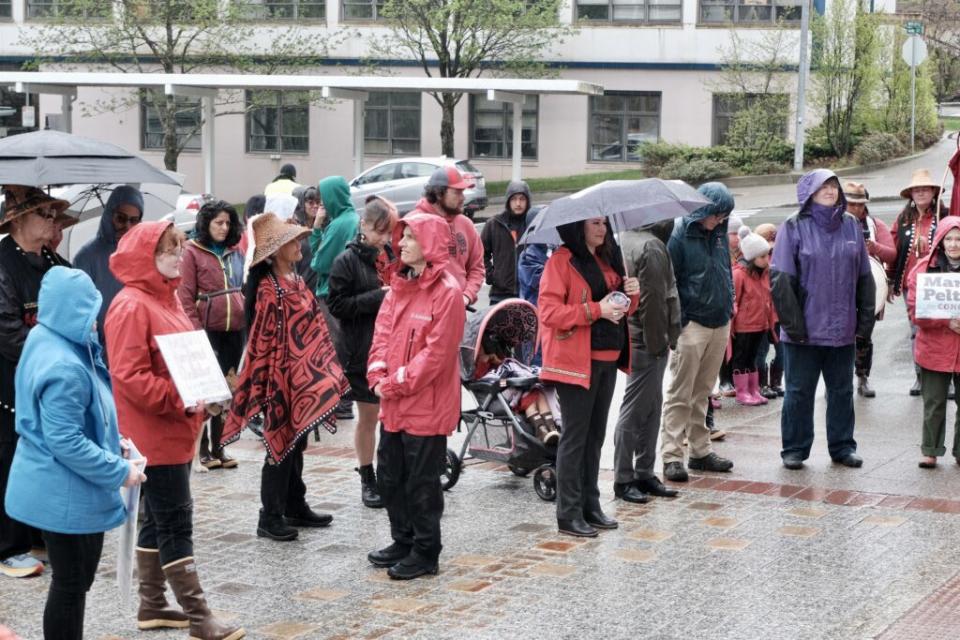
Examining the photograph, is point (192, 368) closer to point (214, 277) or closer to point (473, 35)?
point (214, 277)

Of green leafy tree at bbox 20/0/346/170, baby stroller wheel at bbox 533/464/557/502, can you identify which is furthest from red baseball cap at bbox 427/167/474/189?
green leafy tree at bbox 20/0/346/170

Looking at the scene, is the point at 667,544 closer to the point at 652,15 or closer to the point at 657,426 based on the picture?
the point at 657,426

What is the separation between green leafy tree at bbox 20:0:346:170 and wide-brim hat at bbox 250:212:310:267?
1245 inches

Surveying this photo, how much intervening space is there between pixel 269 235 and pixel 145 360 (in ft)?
5.71

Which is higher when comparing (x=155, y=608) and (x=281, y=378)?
Answer: (x=281, y=378)

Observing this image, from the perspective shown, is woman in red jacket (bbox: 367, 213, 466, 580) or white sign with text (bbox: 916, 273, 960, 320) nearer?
woman in red jacket (bbox: 367, 213, 466, 580)

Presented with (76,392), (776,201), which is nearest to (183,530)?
(76,392)

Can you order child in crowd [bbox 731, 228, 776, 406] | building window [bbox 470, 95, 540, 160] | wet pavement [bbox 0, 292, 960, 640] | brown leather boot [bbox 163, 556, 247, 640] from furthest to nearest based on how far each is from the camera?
building window [bbox 470, 95, 540, 160]
child in crowd [bbox 731, 228, 776, 406]
wet pavement [bbox 0, 292, 960, 640]
brown leather boot [bbox 163, 556, 247, 640]

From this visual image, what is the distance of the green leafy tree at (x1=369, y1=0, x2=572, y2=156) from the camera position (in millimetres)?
38312

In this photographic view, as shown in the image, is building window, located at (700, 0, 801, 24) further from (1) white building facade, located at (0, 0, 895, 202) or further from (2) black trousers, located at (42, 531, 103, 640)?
(2) black trousers, located at (42, 531, 103, 640)

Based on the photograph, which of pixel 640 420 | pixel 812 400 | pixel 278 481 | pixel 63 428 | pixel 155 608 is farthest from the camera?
pixel 812 400

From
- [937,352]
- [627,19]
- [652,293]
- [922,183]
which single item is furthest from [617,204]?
[627,19]

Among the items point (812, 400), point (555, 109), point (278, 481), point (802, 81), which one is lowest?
point (278, 481)

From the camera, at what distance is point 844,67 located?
36.0 meters
